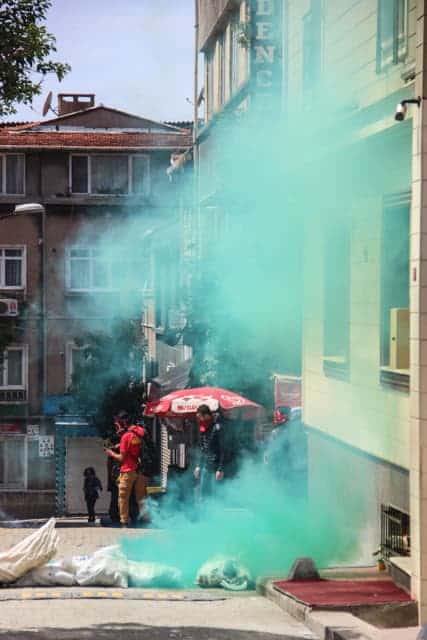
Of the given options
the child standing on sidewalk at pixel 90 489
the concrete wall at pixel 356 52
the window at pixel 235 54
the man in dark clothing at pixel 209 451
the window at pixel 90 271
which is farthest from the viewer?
the window at pixel 90 271

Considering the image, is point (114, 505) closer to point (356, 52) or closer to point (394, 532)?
point (394, 532)

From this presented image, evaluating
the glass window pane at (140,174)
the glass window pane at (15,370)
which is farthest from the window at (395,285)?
the glass window pane at (15,370)

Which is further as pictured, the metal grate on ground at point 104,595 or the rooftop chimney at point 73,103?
the rooftop chimney at point 73,103


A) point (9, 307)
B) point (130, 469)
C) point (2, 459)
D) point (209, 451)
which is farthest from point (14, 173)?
point (209, 451)

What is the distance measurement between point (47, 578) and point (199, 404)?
21.9 ft

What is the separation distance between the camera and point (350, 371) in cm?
1322

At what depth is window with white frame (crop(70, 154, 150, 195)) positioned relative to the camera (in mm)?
37791

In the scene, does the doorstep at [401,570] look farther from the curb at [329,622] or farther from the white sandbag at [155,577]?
the white sandbag at [155,577]

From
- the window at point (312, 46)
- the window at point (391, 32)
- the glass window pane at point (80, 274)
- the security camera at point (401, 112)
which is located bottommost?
the glass window pane at point (80, 274)

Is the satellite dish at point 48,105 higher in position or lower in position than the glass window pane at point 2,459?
higher

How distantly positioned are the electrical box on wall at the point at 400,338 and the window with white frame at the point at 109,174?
26.9 m

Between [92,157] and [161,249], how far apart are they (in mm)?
8816

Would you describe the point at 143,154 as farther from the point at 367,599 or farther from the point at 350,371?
the point at 367,599

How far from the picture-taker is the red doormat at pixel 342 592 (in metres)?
9.68
